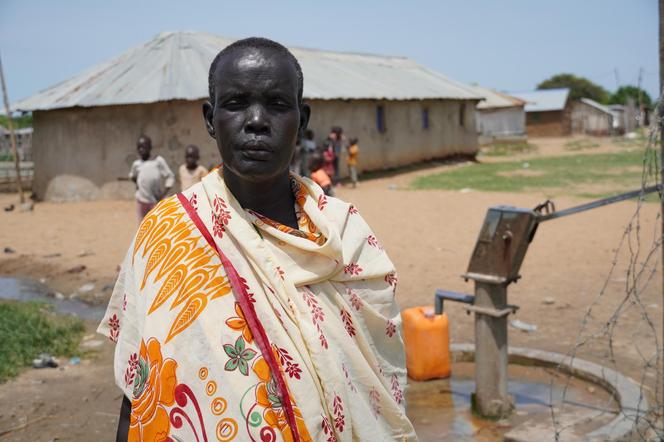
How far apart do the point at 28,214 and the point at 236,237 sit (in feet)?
43.8

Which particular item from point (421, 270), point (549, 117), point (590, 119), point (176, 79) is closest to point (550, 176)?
point (176, 79)

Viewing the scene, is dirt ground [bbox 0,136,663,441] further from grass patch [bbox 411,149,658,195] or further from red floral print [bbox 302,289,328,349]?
red floral print [bbox 302,289,328,349]

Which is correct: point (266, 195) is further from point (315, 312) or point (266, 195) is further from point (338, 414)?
point (338, 414)

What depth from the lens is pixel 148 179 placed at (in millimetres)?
7641

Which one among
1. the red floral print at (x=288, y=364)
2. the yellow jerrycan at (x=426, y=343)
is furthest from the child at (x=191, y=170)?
the red floral print at (x=288, y=364)

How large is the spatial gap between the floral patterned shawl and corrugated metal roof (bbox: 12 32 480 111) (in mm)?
12476

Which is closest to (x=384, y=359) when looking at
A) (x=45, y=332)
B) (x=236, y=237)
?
(x=236, y=237)

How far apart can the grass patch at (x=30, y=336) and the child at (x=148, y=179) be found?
2.00 metres

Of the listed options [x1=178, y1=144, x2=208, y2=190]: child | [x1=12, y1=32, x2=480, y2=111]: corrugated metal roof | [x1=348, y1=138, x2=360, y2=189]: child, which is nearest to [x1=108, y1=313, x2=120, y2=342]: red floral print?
[x1=178, y1=144, x2=208, y2=190]: child

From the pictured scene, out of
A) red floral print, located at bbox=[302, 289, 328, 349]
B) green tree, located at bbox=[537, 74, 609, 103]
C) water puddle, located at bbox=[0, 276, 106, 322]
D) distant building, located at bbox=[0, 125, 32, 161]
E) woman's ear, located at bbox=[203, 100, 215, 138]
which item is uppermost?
green tree, located at bbox=[537, 74, 609, 103]

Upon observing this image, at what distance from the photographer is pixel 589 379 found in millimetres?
4535

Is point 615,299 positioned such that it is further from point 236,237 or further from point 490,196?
point 490,196

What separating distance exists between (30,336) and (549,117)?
42.2 metres

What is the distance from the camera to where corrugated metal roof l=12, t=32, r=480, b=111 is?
1441cm
